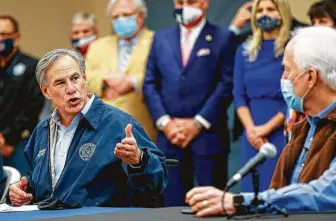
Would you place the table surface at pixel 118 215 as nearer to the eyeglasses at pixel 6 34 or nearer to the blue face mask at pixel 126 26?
the blue face mask at pixel 126 26

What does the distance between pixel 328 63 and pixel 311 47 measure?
0.30ft

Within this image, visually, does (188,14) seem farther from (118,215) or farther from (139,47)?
(118,215)

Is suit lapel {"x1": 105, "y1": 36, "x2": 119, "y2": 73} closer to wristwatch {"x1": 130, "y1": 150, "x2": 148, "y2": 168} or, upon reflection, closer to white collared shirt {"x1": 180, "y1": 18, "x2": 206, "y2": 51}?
white collared shirt {"x1": 180, "y1": 18, "x2": 206, "y2": 51}

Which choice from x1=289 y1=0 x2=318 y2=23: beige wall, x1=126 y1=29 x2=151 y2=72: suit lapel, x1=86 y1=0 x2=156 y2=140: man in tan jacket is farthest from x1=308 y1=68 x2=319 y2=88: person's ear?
x1=289 y1=0 x2=318 y2=23: beige wall

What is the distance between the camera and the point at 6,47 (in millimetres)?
7047

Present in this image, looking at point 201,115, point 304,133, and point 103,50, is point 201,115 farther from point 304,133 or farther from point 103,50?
point 304,133

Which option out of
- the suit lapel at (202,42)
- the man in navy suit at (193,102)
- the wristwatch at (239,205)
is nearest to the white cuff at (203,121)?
the man in navy suit at (193,102)

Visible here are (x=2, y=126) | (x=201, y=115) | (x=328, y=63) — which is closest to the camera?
(x=328, y=63)

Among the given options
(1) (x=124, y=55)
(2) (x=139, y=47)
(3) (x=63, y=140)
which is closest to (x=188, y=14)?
(2) (x=139, y=47)

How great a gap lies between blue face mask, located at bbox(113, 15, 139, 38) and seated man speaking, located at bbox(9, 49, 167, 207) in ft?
8.08

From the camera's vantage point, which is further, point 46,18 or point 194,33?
point 46,18

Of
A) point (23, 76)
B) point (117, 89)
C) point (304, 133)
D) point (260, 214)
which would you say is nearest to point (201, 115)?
point (117, 89)

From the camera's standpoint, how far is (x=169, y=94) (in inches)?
238

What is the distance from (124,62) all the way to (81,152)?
2.77 m
